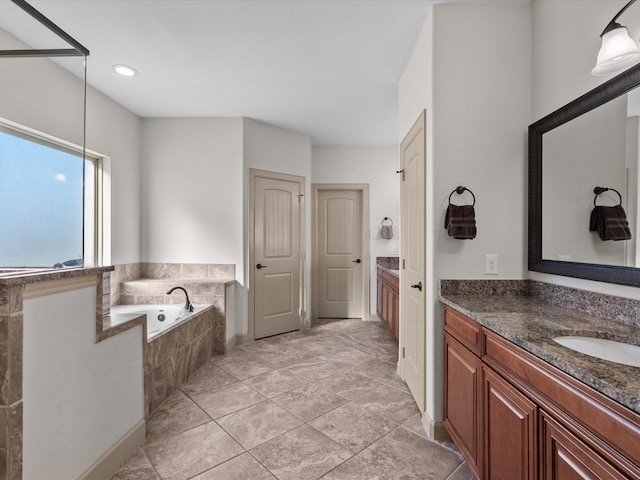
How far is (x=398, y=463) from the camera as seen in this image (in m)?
1.74

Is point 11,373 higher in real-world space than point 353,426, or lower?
higher

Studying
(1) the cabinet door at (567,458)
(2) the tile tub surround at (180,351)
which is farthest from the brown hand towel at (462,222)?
(2) the tile tub surround at (180,351)

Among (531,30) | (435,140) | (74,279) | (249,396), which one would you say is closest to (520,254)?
(435,140)

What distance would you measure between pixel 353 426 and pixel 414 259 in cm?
120

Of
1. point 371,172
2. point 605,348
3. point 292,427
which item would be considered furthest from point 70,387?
point 371,172

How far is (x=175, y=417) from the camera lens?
2.22 m

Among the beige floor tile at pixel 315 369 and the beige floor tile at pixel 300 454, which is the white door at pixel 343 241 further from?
the beige floor tile at pixel 300 454

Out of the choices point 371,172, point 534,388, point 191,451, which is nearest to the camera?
point 534,388

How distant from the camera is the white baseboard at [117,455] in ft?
5.18

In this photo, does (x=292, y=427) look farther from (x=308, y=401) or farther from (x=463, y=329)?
(x=463, y=329)

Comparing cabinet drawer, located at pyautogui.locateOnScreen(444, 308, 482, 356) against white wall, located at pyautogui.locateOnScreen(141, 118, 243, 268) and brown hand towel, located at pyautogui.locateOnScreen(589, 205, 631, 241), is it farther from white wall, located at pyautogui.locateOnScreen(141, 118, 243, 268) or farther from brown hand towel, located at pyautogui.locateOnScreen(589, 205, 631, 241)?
white wall, located at pyautogui.locateOnScreen(141, 118, 243, 268)

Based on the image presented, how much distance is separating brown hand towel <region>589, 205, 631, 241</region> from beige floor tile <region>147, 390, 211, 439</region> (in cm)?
249

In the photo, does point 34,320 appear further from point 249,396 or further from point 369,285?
point 369,285

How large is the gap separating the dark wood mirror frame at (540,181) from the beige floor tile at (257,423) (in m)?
1.82
